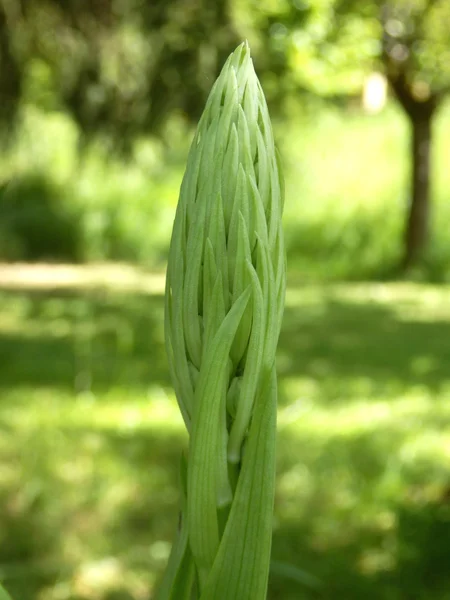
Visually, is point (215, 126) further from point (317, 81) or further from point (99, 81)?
point (317, 81)

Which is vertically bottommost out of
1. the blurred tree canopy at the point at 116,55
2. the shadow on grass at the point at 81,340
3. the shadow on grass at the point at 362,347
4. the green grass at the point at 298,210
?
the shadow on grass at the point at 362,347

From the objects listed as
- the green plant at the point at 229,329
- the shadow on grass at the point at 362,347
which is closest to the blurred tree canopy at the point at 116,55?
the shadow on grass at the point at 362,347

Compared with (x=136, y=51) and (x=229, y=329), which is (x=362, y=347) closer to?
(x=136, y=51)

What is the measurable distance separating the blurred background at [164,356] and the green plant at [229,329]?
7.3 inches

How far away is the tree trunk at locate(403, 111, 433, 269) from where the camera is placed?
9281mm

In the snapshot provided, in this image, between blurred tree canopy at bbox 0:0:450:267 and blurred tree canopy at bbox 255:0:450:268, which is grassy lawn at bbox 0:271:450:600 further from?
blurred tree canopy at bbox 255:0:450:268

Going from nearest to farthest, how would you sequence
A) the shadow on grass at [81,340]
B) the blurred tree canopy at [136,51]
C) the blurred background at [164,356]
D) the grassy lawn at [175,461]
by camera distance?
the grassy lawn at [175,461]
the blurred background at [164,356]
the blurred tree canopy at [136,51]
the shadow on grass at [81,340]

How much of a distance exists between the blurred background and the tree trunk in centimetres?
2

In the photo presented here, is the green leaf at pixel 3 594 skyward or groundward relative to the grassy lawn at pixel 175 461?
skyward

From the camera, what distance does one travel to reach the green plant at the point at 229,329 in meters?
0.33

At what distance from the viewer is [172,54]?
4469 mm

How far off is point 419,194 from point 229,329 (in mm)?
9408

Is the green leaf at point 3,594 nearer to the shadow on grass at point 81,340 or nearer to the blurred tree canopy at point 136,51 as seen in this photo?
the blurred tree canopy at point 136,51

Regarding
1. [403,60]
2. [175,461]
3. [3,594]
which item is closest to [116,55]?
[175,461]
